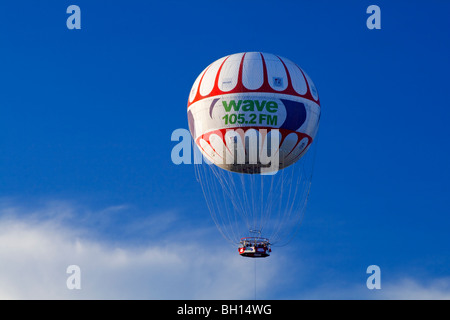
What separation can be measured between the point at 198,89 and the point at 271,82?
4.95 meters

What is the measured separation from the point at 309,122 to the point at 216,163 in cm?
657

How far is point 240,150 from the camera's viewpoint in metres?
69.4
